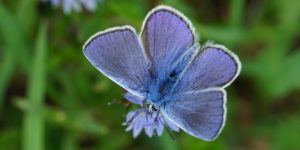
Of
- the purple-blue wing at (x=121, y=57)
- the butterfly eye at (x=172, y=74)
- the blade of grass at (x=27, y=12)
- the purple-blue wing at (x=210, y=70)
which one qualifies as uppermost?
the blade of grass at (x=27, y=12)

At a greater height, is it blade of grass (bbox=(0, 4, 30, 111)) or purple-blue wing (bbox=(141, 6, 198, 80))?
blade of grass (bbox=(0, 4, 30, 111))

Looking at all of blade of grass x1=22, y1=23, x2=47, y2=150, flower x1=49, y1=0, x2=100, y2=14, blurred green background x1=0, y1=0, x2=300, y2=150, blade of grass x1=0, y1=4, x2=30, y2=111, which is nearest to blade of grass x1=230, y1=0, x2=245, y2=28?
blurred green background x1=0, y1=0, x2=300, y2=150

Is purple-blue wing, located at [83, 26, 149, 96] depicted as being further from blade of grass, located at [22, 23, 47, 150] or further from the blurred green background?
blade of grass, located at [22, 23, 47, 150]

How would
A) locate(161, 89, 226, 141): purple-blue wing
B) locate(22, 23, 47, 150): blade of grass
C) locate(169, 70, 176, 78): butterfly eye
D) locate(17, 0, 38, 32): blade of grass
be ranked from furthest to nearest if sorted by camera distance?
locate(17, 0, 38, 32): blade of grass < locate(22, 23, 47, 150): blade of grass < locate(169, 70, 176, 78): butterfly eye < locate(161, 89, 226, 141): purple-blue wing

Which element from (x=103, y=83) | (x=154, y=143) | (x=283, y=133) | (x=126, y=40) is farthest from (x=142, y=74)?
(x=283, y=133)

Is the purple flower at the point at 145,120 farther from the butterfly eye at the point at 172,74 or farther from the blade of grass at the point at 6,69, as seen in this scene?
the blade of grass at the point at 6,69

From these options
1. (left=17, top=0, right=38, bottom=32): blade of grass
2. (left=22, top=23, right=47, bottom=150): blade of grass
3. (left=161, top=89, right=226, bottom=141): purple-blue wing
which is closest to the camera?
(left=161, top=89, right=226, bottom=141): purple-blue wing

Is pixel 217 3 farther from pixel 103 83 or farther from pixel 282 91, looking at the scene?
pixel 103 83

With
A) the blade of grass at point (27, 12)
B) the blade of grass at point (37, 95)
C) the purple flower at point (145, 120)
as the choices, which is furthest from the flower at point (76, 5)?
the purple flower at point (145, 120)
